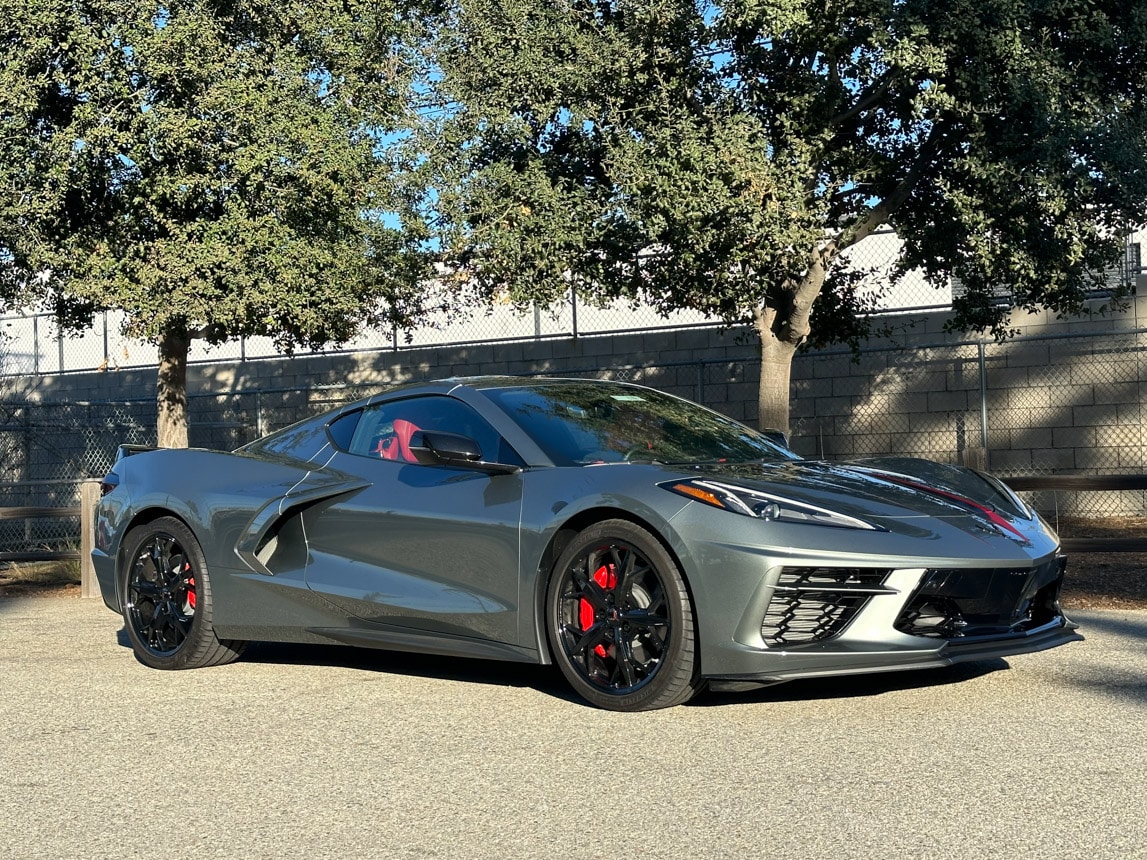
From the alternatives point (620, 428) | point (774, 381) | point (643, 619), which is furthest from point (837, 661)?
point (774, 381)

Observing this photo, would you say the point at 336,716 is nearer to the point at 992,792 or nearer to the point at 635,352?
the point at 992,792

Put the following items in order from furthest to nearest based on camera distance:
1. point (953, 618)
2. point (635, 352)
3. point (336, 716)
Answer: point (635, 352)
point (336, 716)
point (953, 618)

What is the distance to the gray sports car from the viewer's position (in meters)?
5.40

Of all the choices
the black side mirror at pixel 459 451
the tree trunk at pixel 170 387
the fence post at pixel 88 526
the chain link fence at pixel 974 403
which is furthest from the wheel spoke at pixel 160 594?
the chain link fence at pixel 974 403

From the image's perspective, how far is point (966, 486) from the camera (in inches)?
259

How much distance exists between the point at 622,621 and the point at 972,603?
4.38 ft

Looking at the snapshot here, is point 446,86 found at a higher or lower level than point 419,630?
higher

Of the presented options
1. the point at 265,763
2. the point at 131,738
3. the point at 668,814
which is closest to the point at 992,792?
the point at 668,814

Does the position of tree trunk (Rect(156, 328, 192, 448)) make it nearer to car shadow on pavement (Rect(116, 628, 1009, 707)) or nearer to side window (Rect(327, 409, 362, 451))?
car shadow on pavement (Rect(116, 628, 1009, 707))

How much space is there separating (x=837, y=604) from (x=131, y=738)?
2.73 m

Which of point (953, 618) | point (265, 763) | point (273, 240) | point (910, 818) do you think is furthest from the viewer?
point (273, 240)

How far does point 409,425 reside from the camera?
22.5 feet

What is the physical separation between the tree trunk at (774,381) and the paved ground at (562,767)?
8194 millimetres

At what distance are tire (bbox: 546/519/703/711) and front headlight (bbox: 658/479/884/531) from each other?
25cm
